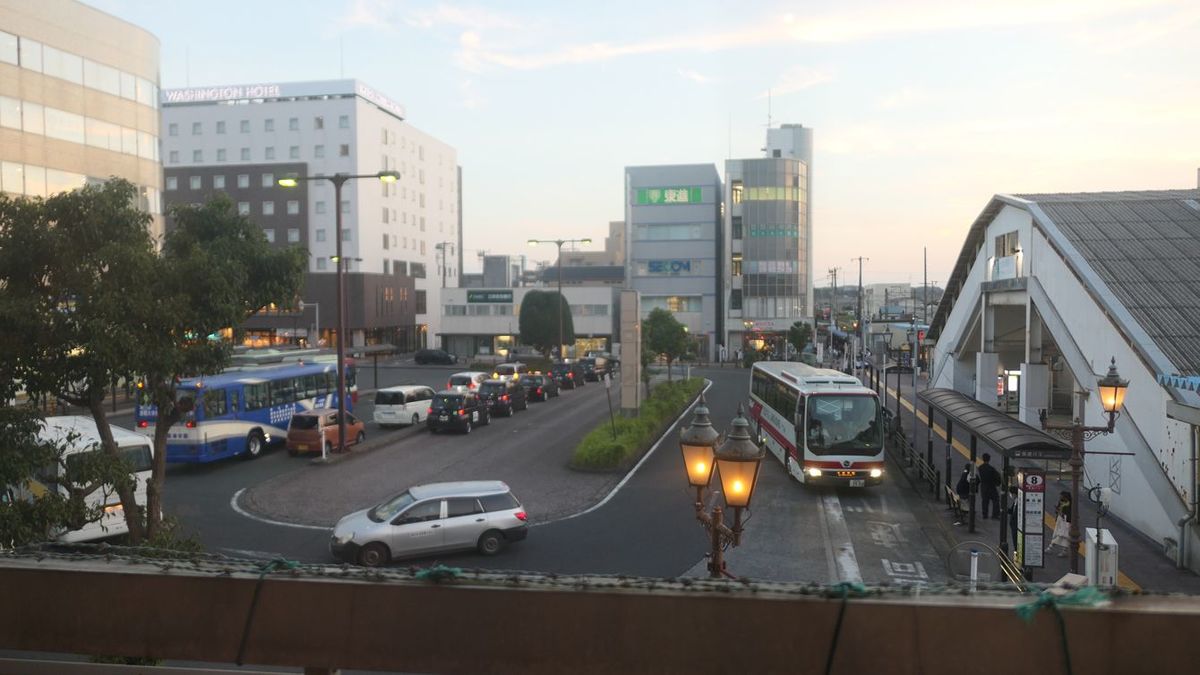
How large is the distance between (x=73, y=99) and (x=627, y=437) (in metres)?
28.9

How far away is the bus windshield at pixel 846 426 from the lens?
789 inches

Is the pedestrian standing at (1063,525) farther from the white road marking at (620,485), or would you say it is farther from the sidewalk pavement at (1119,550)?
the white road marking at (620,485)

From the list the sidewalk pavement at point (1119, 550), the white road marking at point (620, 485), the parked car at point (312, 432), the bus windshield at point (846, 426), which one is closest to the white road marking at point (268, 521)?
the white road marking at point (620, 485)

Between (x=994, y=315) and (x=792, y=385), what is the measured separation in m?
16.0

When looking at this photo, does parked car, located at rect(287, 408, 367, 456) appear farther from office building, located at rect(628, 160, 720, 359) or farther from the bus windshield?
office building, located at rect(628, 160, 720, 359)

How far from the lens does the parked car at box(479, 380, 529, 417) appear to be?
3444 cm

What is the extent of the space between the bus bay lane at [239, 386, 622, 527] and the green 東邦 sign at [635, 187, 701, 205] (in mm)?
50905

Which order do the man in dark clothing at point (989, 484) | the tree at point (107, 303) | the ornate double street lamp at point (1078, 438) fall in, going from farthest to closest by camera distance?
the man in dark clothing at point (989, 484) → the ornate double street lamp at point (1078, 438) → the tree at point (107, 303)

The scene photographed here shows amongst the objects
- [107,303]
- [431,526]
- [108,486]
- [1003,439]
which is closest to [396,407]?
[108,486]

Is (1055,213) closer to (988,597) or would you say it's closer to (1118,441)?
(1118,441)

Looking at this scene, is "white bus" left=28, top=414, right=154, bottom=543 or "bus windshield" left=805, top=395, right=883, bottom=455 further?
"bus windshield" left=805, top=395, right=883, bottom=455

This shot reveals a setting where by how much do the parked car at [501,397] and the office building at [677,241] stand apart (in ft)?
143

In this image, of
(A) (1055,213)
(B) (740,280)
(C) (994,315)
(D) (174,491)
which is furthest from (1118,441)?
(B) (740,280)

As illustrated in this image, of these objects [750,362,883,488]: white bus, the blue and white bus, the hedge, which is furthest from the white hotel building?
[750,362,883,488]: white bus
